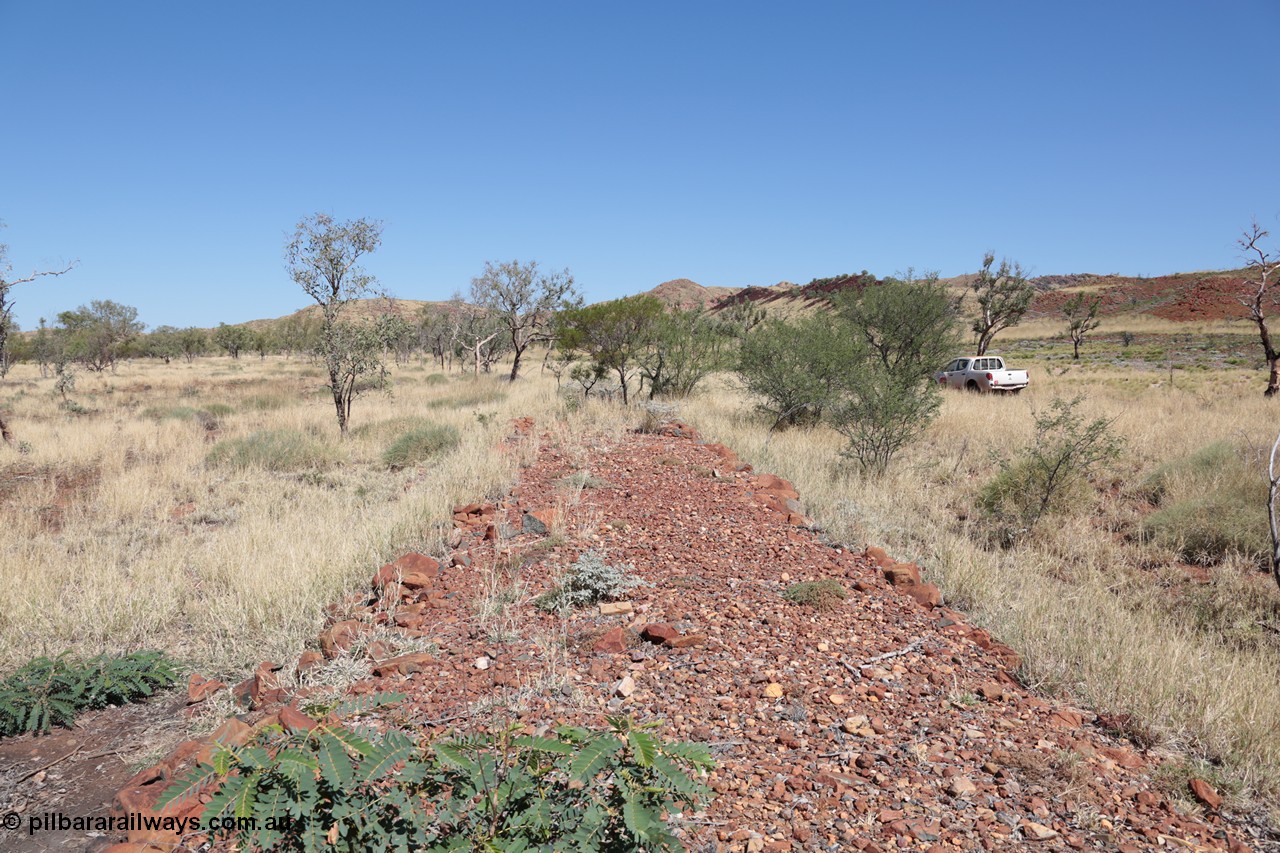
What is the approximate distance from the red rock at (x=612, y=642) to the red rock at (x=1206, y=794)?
2.75 m

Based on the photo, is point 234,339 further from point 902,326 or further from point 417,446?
point 902,326

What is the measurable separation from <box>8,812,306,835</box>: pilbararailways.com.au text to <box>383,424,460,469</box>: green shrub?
323 inches

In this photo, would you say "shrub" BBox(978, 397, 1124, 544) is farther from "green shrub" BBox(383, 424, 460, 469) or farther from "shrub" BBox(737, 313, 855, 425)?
"green shrub" BBox(383, 424, 460, 469)

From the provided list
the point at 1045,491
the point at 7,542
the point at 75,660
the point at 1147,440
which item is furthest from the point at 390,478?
the point at 1147,440

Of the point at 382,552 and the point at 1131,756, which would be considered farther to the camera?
the point at 382,552

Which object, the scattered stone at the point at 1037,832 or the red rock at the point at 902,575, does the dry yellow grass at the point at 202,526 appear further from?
the scattered stone at the point at 1037,832

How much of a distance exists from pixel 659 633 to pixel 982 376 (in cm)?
2042

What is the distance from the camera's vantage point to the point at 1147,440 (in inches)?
456

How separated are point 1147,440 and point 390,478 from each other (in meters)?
12.6

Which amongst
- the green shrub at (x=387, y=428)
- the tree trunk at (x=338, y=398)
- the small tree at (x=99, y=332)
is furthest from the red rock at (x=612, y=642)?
the small tree at (x=99, y=332)

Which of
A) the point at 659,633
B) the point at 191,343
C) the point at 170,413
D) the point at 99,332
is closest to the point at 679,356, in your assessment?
the point at 659,633

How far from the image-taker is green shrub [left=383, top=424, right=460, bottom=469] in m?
11.0

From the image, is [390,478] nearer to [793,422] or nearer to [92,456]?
[92,456]

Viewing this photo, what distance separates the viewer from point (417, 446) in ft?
37.0
